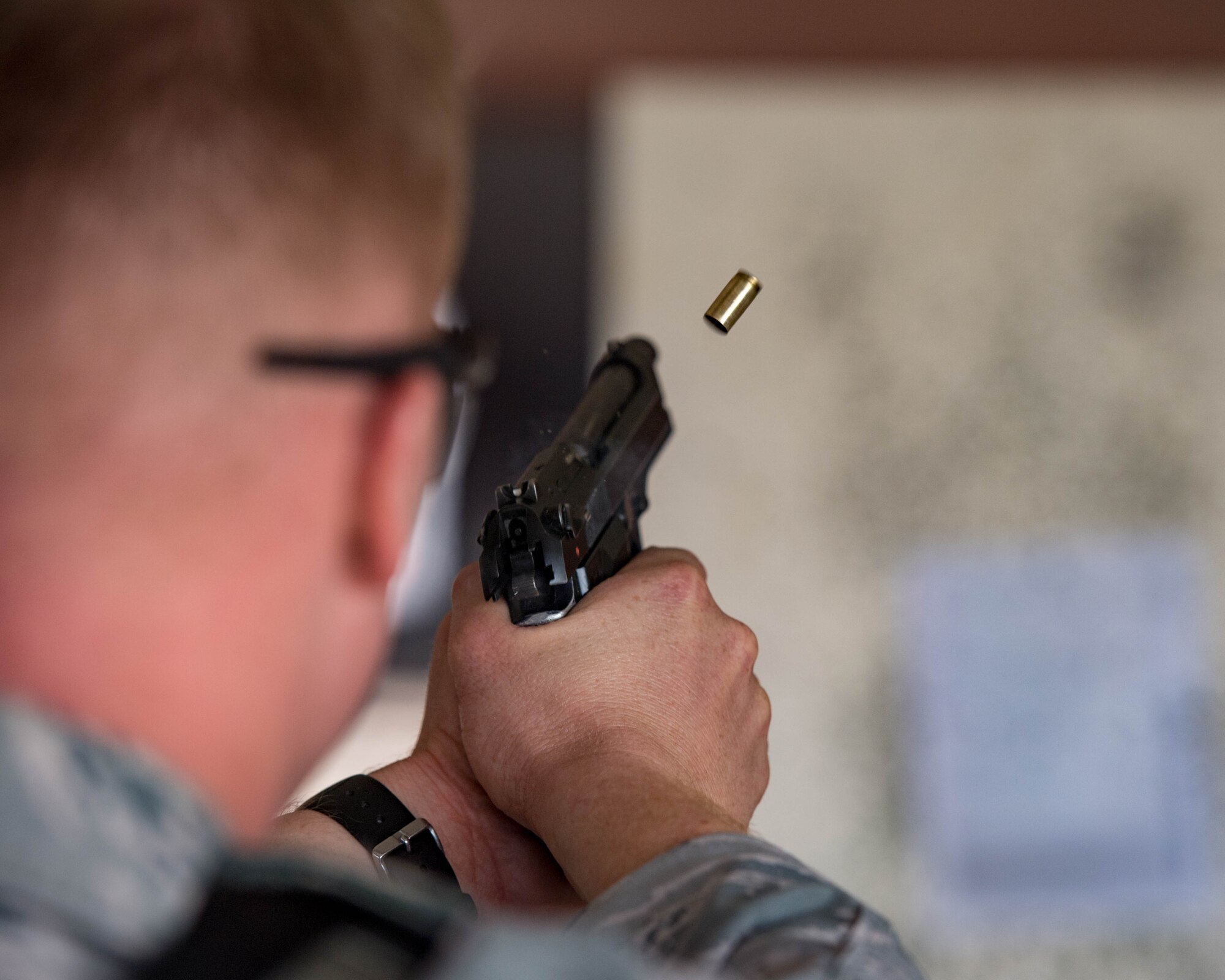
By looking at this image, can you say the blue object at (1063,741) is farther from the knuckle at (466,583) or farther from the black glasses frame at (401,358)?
the black glasses frame at (401,358)

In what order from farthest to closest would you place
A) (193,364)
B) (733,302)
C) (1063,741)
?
(1063,741)
(733,302)
(193,364)

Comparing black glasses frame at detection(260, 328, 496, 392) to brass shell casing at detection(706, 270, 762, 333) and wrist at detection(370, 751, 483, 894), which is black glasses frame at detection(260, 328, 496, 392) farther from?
wrist at detection(370, 751, 483, 894)

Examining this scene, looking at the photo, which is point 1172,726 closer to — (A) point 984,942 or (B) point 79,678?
(A) point 984,942

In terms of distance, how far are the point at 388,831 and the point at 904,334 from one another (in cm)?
148

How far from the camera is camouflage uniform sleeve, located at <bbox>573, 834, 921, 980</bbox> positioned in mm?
331

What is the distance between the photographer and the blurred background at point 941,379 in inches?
69.1

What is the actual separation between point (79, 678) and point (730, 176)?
5.42ft

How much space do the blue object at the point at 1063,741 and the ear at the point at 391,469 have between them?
1.51m

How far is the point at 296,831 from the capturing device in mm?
488

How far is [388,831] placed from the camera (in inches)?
19.9

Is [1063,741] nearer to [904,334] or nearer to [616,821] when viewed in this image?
[904,334]

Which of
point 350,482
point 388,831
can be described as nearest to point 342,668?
point 350,482

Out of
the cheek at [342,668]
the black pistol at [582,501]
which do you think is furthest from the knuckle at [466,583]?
the cheek at [342,668]

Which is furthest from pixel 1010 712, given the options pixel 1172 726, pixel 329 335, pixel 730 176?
pixel 329 335
